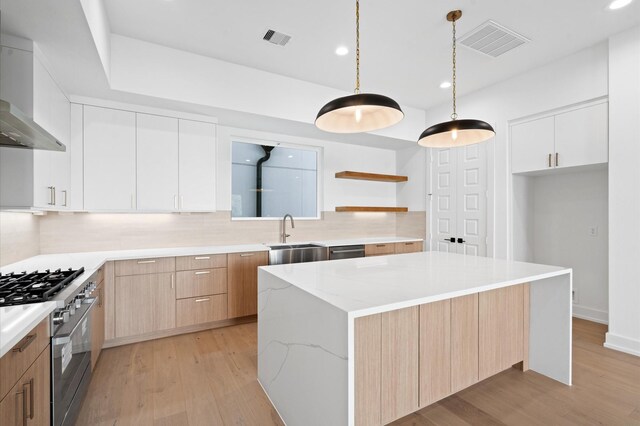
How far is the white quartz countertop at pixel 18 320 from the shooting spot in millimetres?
1089

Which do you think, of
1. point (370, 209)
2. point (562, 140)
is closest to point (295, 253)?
point (370, 209)

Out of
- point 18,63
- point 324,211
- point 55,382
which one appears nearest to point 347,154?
point 324,211

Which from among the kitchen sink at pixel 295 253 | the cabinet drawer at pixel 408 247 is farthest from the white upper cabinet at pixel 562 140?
the kitchen sink at pixel 295 253

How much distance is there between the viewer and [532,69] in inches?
147

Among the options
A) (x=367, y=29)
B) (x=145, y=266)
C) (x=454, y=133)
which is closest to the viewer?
(x=454, y=133)

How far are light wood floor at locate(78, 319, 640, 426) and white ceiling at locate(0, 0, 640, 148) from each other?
2459mm

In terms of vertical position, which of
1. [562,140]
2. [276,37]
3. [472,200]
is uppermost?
[276,37]

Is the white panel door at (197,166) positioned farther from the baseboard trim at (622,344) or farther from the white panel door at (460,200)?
the baseboard trim at (622,344)

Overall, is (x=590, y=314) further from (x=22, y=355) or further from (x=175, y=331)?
(x=22, y=355)

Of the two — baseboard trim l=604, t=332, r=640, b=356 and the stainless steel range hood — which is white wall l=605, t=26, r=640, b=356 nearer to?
baseboard trim l=604, t=332, r=640, b=356

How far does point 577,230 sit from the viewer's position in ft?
13.0

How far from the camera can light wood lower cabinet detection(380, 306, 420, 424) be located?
163 cm

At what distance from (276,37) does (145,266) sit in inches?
100

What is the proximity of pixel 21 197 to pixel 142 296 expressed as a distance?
134 cm
